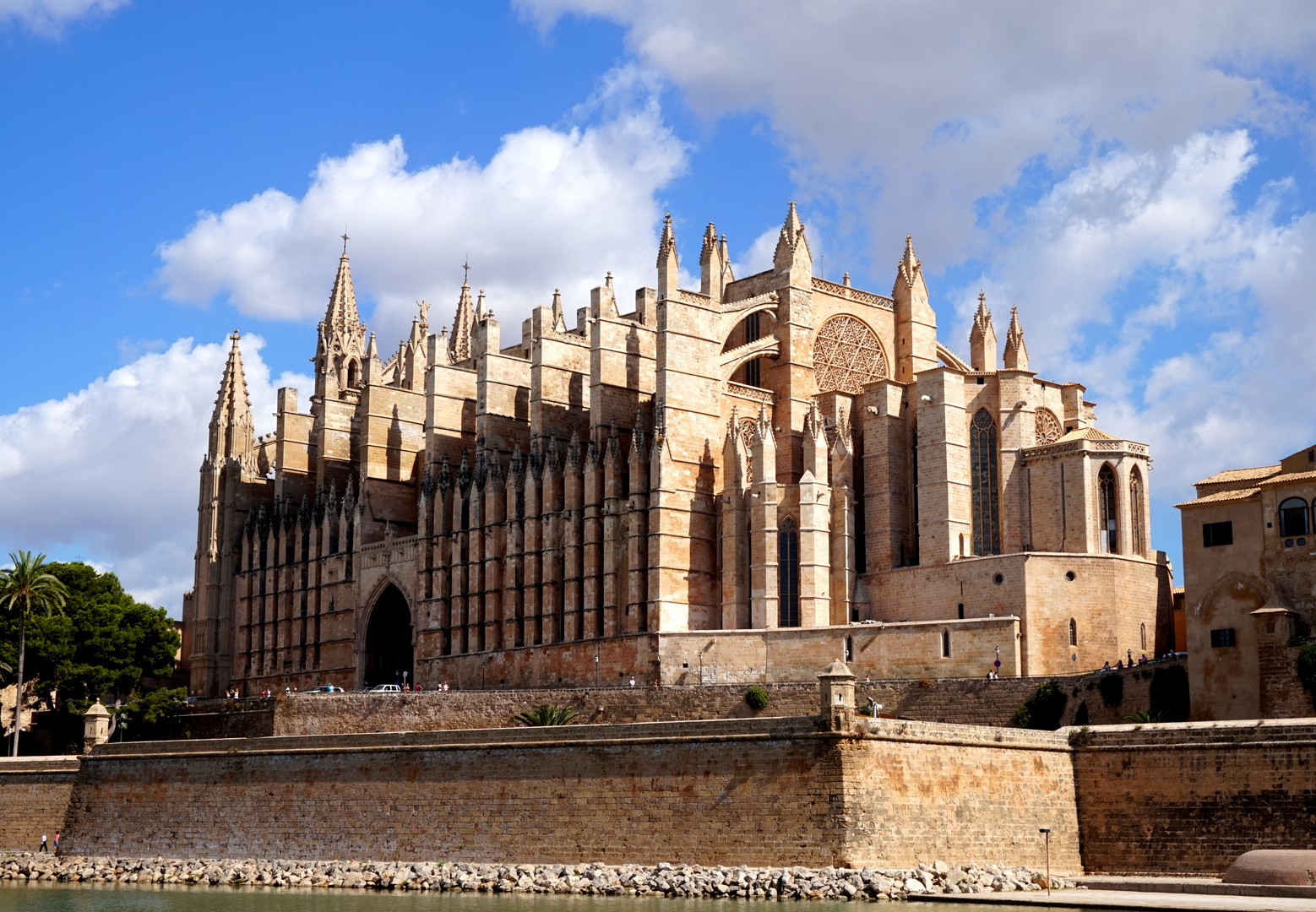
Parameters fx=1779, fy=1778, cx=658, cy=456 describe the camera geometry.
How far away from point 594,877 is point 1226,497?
1668cm

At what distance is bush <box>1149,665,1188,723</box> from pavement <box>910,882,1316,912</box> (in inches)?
293

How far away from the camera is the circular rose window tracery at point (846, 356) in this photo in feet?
192

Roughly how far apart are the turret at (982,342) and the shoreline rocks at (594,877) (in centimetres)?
2446

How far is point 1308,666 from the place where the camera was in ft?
120

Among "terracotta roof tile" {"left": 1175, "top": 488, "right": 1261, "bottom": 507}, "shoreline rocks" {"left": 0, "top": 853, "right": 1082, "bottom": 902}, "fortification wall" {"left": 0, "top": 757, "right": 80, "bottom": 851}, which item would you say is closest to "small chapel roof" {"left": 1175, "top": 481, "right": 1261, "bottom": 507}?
"terracotta roof tile" {"left": 1175, "top": 488, "right": 1261, "bottom": 507}

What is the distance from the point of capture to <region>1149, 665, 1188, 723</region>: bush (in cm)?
3938

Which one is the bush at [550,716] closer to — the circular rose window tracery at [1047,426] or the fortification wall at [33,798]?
the fortification wall at [33,798]

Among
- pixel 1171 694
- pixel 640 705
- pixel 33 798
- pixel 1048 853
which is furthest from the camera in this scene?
pixel 33 798

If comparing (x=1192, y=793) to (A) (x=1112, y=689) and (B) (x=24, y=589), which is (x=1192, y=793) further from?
(B) (x=24, y=589)

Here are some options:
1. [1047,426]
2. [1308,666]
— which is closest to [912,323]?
[1047,426]

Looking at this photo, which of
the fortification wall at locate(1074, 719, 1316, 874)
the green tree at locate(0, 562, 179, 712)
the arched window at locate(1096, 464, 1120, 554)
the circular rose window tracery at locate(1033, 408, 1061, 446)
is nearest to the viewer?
the fortification wall at locate(1074, 719, 1316, 874)

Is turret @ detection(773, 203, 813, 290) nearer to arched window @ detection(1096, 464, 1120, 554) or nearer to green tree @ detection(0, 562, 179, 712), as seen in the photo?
arched window @ detection(1096, 464, 1120, 554)

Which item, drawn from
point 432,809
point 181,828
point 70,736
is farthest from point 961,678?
point 70,736

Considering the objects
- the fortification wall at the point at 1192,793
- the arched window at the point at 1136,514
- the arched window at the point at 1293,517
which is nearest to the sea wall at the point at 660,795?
the fortification wall at the point at 1192,793
